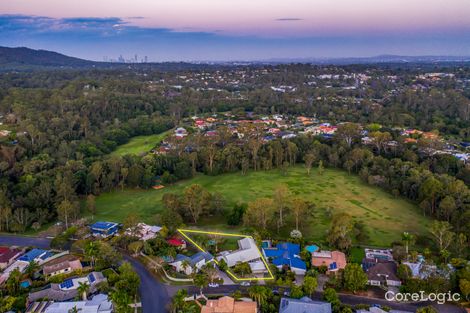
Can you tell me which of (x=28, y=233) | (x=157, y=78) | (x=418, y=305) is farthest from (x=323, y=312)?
(x=157, y=78)

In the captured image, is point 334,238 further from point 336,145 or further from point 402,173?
point 336,145

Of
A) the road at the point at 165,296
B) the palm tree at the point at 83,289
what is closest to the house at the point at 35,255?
the road at the point at 165,296

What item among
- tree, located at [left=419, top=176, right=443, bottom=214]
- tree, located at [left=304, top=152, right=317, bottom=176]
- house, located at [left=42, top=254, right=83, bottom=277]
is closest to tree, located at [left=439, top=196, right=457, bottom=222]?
tree, located at [left=419, top=176, right=443, bottom=214]

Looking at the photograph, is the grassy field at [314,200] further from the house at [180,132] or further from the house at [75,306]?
the house at [180,132]

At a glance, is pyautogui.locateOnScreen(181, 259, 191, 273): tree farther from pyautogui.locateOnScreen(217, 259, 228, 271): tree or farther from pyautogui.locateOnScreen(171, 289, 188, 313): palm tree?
pyautogui.locateOnScreen(171, 289, 188, 313): palm tree

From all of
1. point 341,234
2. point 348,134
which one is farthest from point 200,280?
point 348,134

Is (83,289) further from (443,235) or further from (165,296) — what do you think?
(443,235)
